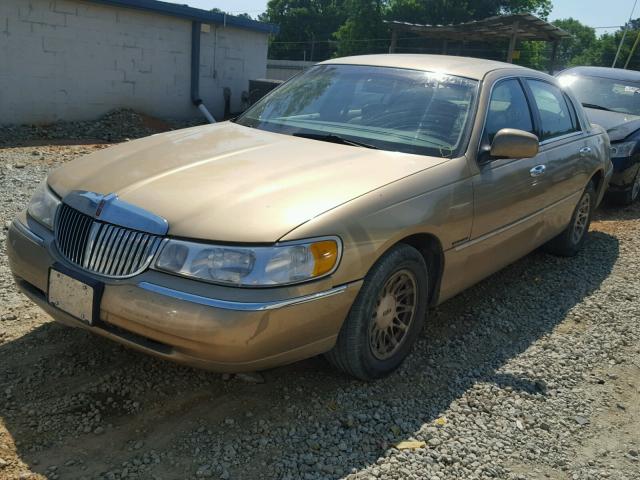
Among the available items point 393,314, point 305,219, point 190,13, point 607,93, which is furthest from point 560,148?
point 190,13

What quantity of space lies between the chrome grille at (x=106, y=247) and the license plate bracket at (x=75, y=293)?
6cm

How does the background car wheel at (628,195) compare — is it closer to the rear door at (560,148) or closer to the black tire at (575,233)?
the black tire at (575,233)

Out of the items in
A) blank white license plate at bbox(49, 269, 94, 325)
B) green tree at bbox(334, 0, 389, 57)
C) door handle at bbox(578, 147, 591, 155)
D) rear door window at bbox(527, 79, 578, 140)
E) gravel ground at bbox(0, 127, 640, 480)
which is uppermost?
green tree at bbox(334, 0, 389, 57)

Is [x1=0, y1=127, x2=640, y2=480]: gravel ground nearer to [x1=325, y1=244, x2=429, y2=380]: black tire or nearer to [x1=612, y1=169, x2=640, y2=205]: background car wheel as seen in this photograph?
[x1=325, y1=244, x2=429, y2=380]: black tire

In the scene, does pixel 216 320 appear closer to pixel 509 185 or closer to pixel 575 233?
pixel 509 185

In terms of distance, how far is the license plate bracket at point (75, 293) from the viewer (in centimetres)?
268

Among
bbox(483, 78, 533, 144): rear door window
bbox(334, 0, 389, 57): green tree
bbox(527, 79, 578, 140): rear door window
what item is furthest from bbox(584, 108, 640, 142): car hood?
bbox(334, 0, 389, 57): green tree

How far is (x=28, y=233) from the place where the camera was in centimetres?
308

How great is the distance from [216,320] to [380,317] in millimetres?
995

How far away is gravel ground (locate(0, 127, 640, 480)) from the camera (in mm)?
2637

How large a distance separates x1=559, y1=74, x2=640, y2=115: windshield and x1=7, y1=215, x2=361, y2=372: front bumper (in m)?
7.31

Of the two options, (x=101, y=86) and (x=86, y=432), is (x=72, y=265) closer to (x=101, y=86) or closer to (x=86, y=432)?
(x=86, y=432)

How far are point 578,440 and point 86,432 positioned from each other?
7.69ft

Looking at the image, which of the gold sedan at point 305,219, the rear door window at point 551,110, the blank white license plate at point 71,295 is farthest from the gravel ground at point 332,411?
the rear door window at point 551,110
